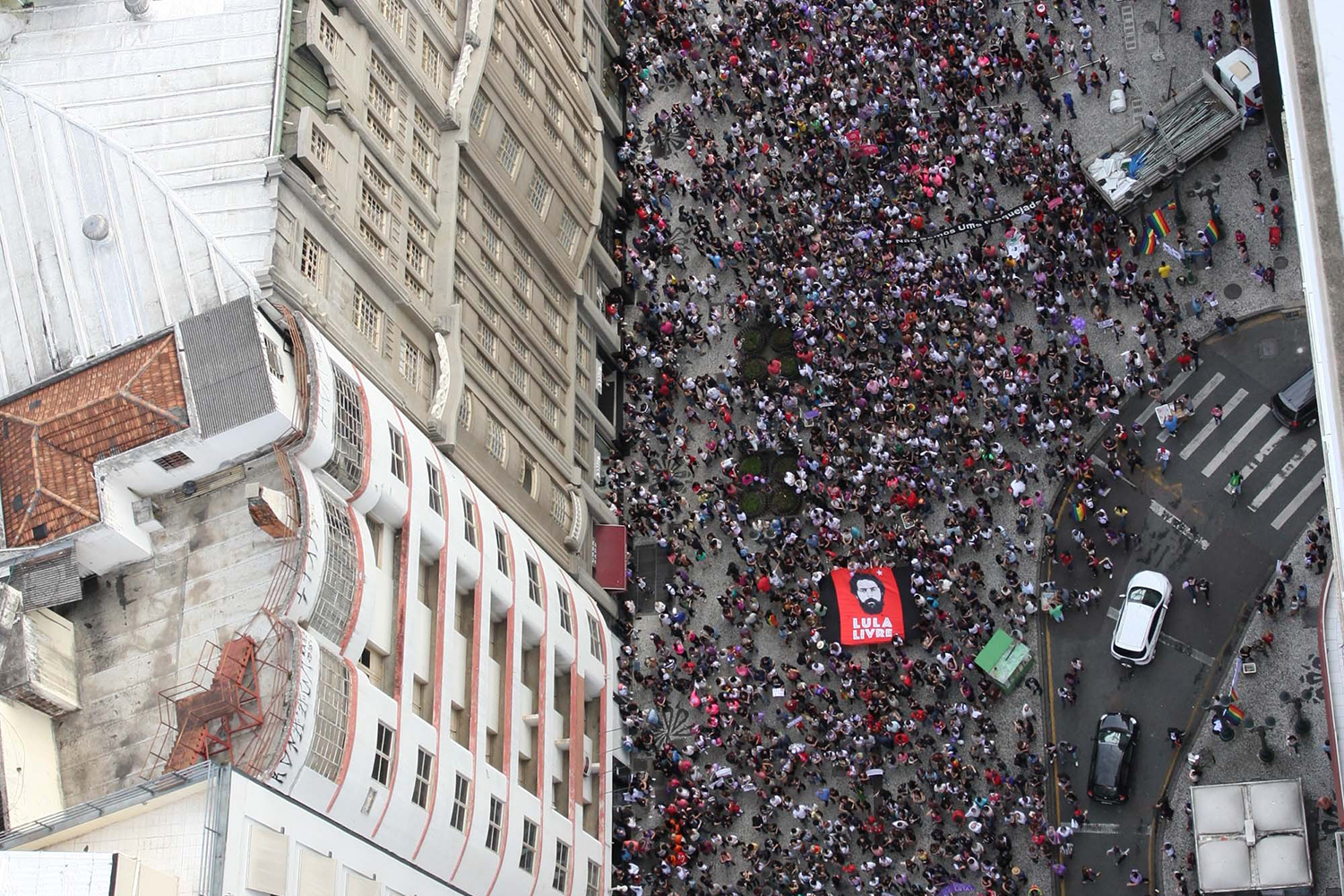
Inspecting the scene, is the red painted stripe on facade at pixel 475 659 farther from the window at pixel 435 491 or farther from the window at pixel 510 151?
the window at pixel 510 151

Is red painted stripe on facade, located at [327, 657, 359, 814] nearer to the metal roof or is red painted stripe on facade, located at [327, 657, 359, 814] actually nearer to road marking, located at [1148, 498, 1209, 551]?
the metal roof

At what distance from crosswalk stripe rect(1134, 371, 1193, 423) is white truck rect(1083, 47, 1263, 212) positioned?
353 inches

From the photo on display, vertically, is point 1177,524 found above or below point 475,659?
above

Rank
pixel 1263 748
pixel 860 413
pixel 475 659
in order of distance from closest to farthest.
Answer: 1. pixel 475 659
2. pixel 1263 748
3. pixel 860 413


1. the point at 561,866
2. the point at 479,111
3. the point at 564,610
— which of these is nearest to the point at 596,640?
the point at 564,610

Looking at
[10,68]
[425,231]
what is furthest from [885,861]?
[10,68]

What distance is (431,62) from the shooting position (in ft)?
254

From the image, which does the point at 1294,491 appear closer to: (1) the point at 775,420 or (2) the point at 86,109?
(1) the point at 775,420

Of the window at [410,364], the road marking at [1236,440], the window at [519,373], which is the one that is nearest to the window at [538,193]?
the window at [519,373]

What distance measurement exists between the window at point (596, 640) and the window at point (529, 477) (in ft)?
20.5

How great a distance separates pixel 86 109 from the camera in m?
67.1

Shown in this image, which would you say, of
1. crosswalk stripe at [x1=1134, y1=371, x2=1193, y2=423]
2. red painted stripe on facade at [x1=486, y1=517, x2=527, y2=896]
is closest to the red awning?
red painted stripe on facade at [x1=486, y1=517, x2=527, y2=896]

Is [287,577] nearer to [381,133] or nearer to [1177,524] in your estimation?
[381,133]

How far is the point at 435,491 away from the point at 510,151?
22891 millimetres
